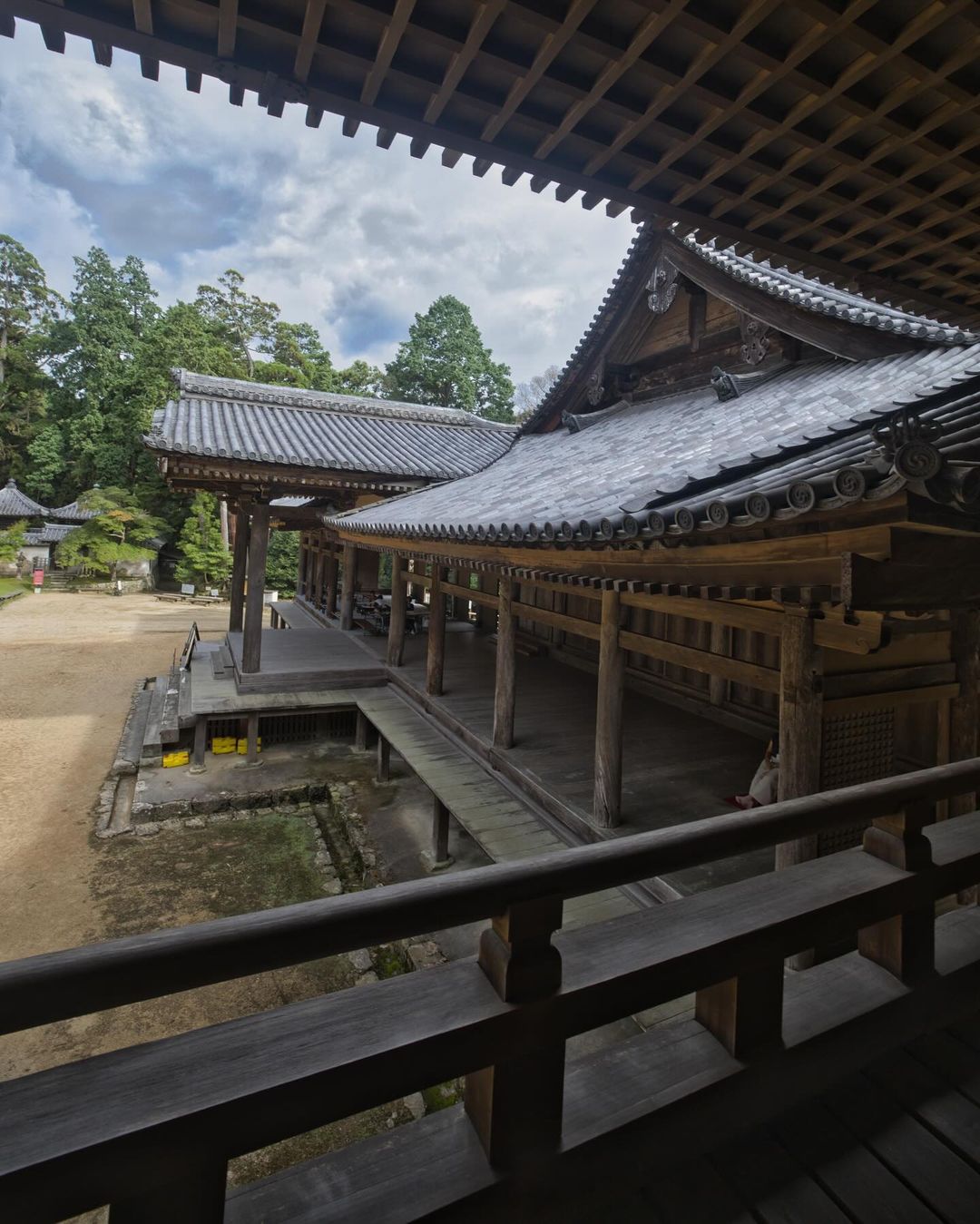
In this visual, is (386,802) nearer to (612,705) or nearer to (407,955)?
(407,955)

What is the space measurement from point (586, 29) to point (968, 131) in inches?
53.7

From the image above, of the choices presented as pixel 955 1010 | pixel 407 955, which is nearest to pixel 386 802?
pixel 407 955

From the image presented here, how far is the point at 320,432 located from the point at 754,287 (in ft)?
29.1

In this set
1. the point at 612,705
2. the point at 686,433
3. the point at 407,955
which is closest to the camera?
the point at 612,705

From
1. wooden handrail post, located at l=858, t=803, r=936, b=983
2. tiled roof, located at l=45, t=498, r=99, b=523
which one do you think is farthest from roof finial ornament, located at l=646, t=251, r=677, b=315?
tiled roof, located at l=45, t=498, r=99, b=523

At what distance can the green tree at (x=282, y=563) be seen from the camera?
31.7 metres

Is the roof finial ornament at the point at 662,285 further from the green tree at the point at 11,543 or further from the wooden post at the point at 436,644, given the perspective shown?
the green tree at the point at 11,543

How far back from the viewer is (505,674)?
6.41 m

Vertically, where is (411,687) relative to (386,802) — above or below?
above

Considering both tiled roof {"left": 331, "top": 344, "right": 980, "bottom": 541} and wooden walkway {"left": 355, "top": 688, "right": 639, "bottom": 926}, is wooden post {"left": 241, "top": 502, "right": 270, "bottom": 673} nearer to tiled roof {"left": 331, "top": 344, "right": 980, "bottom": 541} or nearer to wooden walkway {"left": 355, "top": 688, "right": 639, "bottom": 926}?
tiled roof {"left": 331, "top": 344, "right": 980, "bottom": 541}

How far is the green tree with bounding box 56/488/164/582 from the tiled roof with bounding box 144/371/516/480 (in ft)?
60.6

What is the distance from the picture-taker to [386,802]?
9.06m

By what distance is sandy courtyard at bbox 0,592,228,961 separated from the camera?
6.42 m

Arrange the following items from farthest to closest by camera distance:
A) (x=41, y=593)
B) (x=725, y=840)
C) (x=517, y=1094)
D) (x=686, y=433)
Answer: (x=41, y=593) < (x=686, y=433) < (x=725, y=840) < (x=517, y=1094)
